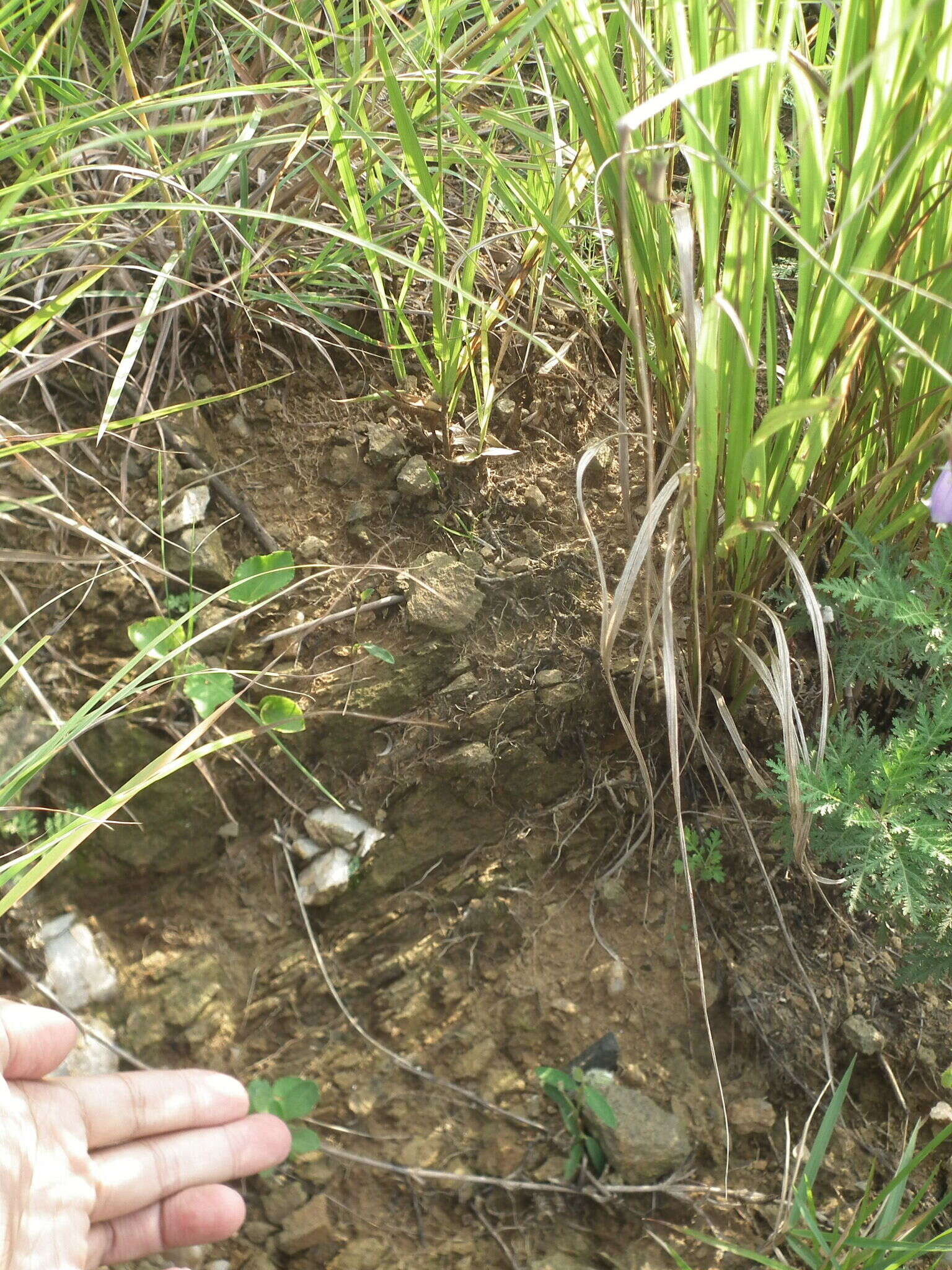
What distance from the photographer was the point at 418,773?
1.45m

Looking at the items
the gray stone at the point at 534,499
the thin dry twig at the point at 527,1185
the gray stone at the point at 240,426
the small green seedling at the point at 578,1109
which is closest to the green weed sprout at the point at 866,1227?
the thin dry twig at the point at 527,1185

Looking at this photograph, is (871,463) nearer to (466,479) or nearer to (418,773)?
(466,479)

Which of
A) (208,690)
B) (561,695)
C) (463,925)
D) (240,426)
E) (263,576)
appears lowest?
(463,925)

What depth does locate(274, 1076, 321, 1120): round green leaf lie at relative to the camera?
51.0 inches

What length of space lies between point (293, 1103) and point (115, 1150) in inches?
9.3

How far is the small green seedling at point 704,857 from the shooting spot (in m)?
1.33

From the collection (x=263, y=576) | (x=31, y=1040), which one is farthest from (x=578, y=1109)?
(x=263, y=576)

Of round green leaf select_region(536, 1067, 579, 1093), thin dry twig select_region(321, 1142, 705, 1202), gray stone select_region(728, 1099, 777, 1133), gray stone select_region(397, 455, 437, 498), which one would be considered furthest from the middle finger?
gray stone select_region(397, 455, 437, 498)

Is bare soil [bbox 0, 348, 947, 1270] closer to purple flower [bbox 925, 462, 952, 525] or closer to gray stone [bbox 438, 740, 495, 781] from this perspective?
gray stone [bbox 438, 740, 495, 781]

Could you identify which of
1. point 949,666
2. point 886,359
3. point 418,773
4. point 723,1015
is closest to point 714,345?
point 886,359

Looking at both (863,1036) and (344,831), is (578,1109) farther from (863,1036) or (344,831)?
(344,831)

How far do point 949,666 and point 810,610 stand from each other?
0.29 m

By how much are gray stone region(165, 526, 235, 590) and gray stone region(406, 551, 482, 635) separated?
12.0 inches

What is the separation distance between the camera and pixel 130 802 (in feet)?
4.68
